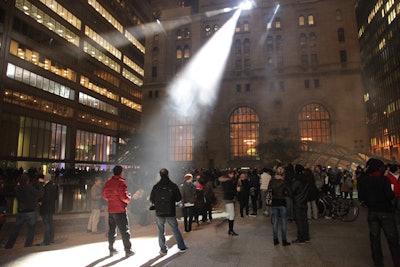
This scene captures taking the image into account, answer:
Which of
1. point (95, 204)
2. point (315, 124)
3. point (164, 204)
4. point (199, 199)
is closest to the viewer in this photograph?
point (164, 204)

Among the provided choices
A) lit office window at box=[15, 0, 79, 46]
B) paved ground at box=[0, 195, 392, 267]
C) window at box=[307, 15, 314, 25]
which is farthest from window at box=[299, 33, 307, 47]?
paved ground at box=[0, 195, 392, 267]

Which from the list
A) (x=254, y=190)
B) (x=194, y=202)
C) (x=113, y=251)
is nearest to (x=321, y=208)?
(x=254, y=190)

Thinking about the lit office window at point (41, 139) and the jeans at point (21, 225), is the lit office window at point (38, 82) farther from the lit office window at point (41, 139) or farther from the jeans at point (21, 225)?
the jeans at point (21, 225)

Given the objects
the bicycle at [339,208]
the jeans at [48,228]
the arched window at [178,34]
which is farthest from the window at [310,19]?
the jeans at [48,228]

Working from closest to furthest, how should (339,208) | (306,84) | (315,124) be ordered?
(339,208)
(315,124)
(306,84)

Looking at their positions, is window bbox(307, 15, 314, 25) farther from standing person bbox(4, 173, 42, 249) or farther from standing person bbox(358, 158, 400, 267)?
standing person bbox(4, 173, 42, 249)

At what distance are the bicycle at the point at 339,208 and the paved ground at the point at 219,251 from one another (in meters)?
1.20

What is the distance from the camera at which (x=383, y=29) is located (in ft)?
185

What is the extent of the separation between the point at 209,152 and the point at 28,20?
31796 millimetres

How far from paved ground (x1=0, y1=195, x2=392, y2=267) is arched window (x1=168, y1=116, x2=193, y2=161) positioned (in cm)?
3946

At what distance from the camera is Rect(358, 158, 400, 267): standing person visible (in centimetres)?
477

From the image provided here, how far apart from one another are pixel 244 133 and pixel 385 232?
40.9 meters

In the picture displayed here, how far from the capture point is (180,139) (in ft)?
160

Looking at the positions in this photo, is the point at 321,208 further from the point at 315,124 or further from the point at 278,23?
the point at 278,23
